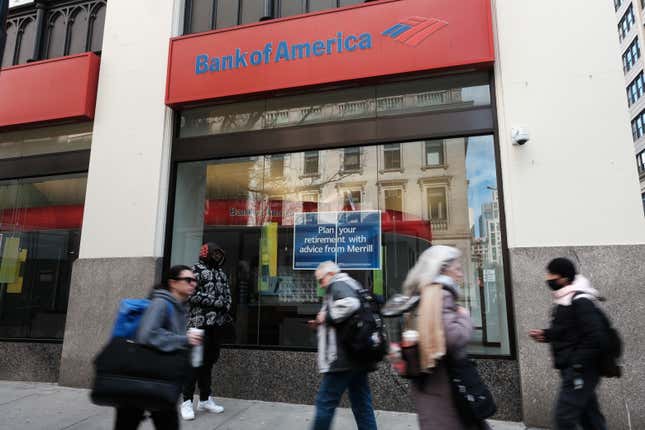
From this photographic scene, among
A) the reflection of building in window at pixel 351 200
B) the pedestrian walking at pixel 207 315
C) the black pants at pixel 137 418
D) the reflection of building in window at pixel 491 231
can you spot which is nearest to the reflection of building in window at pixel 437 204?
the reflection of building in window at pixel 491 231

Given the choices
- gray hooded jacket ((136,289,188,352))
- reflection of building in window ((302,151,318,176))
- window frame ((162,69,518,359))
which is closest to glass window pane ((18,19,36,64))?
window frame ((162,69,518,359))

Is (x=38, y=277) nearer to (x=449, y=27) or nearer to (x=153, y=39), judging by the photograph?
(x=153, y=39)

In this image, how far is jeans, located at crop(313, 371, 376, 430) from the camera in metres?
3.37

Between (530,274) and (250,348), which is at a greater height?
(530,274)

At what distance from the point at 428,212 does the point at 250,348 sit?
310cm

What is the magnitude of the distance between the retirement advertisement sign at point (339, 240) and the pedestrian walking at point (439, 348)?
3.37m

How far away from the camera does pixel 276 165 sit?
21.9 feet

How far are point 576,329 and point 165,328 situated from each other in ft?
9.49

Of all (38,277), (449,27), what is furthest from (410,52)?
(38,277)

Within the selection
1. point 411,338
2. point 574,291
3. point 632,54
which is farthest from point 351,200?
point 632,54

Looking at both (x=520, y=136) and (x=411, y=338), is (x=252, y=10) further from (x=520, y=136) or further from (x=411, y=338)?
(x=411, y=338)

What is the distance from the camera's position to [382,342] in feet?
11.1

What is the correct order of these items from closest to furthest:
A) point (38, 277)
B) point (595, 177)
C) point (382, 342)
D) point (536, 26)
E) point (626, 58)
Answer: point (382, 342) → point (595, 177) → point (536, 26) → point (38, 277) → point (626, 58)

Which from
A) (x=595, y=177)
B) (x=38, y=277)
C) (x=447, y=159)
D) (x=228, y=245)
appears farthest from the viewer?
(x=38, y=277)
